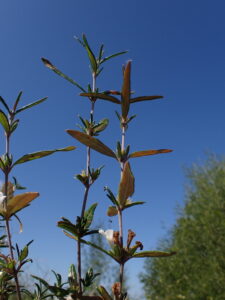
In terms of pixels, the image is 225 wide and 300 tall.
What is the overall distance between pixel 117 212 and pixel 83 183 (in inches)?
4.3

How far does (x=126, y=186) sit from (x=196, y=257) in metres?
9.09

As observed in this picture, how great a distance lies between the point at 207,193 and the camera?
10.6 meters

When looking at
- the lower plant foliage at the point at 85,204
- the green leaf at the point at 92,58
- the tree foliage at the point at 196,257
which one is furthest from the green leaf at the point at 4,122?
the tree foliage at the point at 196,257

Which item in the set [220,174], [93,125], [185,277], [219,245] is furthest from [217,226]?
[93,125]

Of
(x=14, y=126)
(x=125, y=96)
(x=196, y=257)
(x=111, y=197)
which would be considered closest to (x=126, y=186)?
(x=111, y=197)

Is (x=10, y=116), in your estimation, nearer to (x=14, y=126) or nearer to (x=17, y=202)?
(x=14, y=126)

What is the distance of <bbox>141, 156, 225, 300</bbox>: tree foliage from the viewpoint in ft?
26.6

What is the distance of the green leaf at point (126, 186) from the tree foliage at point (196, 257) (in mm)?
8016

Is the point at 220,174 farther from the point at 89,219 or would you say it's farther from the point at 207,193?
the point at 89,219

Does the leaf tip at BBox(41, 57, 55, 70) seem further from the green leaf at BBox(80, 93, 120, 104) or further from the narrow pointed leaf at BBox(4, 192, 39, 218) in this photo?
the narrow pointed leaf at BBox(4, 192, 39, 218)

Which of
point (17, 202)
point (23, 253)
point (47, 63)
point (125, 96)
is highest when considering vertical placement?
point (47, 63)

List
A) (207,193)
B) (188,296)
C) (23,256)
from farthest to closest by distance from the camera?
(207,193) < (188,296) < (23,256)

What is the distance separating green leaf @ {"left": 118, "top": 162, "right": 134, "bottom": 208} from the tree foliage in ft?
26.3

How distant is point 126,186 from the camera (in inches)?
28.2
